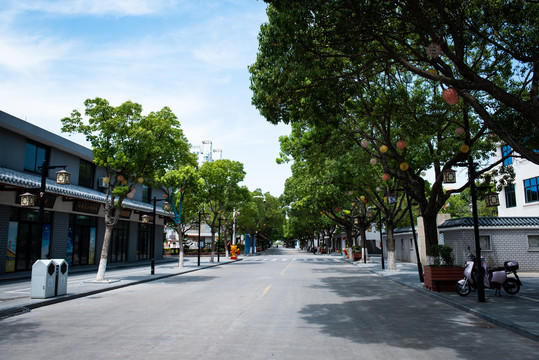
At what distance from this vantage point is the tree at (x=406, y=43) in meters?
8.75

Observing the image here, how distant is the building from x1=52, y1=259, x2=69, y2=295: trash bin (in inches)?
86.4

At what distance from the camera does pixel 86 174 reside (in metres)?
27.5

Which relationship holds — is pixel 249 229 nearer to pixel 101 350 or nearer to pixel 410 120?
pixel 410 120

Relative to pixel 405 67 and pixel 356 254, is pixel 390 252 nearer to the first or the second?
pixel 356 254

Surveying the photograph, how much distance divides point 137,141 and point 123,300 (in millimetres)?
7979

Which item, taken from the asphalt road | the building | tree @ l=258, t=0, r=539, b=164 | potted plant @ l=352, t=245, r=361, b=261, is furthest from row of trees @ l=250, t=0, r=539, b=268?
potted plant @ l=352, t=245, r=361, b=261

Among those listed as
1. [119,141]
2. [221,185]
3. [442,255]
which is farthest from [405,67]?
[221,185]

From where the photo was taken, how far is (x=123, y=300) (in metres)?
12.6

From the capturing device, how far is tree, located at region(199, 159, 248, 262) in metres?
35.8

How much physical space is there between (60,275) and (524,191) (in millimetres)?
32950

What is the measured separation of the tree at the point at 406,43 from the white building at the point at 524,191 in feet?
66.4

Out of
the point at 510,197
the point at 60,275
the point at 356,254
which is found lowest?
the point at 356,254

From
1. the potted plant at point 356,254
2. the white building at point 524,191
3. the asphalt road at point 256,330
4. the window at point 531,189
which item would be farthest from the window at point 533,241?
the potted plant at point 356,254

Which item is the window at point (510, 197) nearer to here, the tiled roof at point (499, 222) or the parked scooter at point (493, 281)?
the tiled roof at point (499, 222)
